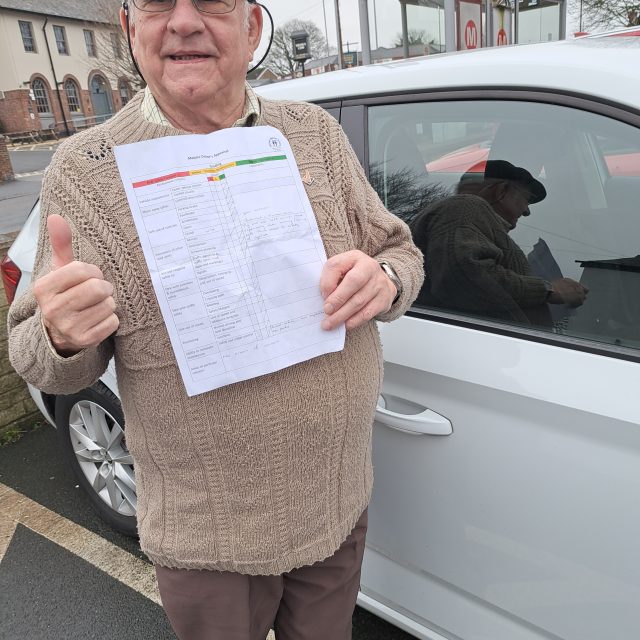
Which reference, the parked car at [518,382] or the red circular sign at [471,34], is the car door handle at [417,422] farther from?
the red circular sign at [471,34]

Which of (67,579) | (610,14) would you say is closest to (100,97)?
(610,14)

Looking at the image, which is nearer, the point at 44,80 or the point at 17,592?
the point at 17,592

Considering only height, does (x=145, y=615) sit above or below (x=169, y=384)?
below

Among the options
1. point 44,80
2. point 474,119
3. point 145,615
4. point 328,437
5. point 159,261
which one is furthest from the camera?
point 44,80

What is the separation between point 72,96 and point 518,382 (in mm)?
47330

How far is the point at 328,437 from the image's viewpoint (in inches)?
44.5

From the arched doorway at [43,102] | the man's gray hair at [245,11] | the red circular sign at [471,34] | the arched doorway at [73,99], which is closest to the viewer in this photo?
the man's gray hair at [245,11]

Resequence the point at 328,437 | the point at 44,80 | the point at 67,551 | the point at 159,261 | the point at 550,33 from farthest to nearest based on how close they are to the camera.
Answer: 1. the point at 44,80
2. the point at 550,33
3. the point at 67,551
4. the point at 328,437
5. the point at 159,261

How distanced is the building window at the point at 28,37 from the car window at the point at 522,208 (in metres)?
46.1

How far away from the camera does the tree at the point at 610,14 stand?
38.1 feet

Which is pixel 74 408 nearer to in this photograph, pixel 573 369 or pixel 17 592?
pixel 17 592

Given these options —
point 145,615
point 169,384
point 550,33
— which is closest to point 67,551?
point 145,615

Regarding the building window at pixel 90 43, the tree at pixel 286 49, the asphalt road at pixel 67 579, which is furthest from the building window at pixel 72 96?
the asphalt road at pixel 67 579

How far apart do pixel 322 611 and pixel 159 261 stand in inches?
34.2
